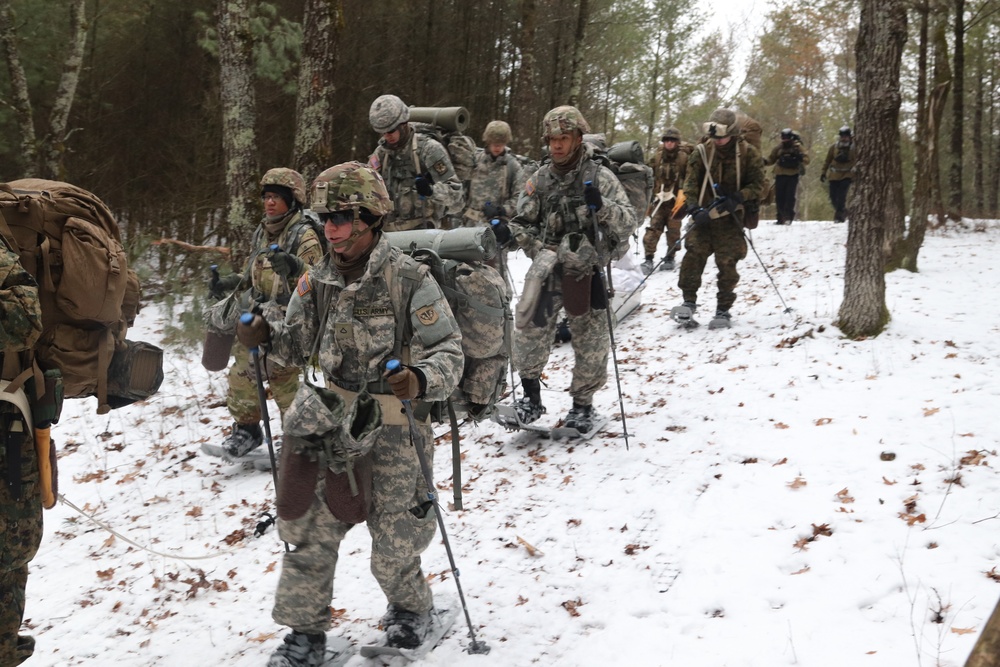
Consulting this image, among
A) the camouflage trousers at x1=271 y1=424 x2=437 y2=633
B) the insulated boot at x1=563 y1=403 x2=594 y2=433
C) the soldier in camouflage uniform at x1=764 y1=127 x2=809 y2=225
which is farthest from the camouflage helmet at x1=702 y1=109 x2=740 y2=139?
the soldier in camouflage uniform at x1=764 y1=127 x2=809 y2=225

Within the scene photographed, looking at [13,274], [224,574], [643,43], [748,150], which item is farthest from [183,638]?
[643,43]

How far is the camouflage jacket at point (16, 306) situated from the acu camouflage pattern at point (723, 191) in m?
7.80

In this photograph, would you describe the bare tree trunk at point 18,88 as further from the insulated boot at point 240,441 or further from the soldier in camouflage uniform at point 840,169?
the soldier in camouflage uniform at point 840,169

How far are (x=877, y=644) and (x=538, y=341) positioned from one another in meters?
3.90

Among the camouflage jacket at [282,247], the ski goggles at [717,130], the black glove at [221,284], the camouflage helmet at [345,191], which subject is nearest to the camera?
the camouflage helmet at [345,191]

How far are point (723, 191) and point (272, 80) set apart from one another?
8503 mm

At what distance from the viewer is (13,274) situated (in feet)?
10.8

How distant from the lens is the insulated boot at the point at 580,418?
7.15 m

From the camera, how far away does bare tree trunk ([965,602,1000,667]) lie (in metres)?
1.56

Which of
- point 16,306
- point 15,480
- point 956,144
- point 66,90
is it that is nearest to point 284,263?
point 16,306

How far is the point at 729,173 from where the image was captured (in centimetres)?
941

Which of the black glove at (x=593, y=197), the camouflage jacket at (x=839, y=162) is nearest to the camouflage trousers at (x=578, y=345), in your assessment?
the black glove at (x=593, y=197)

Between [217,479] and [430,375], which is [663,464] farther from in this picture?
[217,479]

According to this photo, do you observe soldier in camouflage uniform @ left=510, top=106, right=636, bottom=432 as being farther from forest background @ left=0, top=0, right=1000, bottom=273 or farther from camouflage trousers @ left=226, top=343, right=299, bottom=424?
forest background @ left=0, top=0, right=1000, bottom=273
